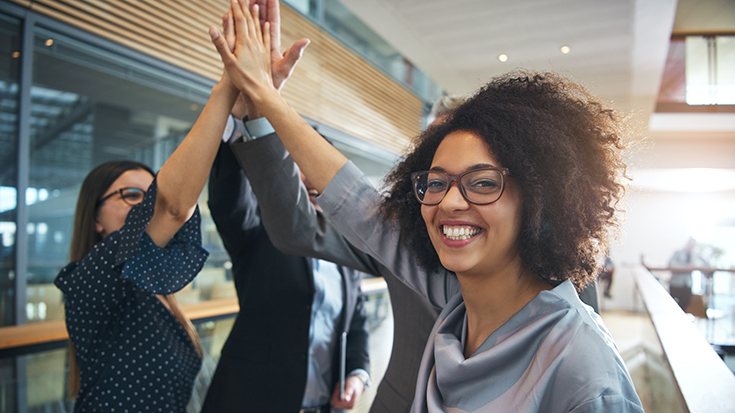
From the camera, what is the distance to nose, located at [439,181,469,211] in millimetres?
863

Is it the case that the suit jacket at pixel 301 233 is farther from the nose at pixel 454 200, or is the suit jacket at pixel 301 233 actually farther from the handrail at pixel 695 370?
the handrail at pixel 695 370

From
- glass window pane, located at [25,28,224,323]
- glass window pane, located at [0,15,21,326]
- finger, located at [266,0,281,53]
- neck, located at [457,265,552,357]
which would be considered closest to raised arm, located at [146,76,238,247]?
finger, located at [266,0,281,53]

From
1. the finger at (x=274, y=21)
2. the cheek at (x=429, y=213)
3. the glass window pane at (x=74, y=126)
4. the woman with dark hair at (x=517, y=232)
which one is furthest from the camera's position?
the glass window pane at (x=74, y=126)

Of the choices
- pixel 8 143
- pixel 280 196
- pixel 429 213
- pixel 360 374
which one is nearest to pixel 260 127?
pixel 280 196

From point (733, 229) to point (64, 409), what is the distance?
12.7 metres

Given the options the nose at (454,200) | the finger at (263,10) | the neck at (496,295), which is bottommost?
the neck at (496,295)

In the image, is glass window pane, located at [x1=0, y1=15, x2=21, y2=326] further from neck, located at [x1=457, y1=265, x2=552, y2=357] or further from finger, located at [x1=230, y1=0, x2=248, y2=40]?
neck, located at [x1=457, y1=265, x2=552, y2=357]

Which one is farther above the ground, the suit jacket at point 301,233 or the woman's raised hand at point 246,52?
the woman's raised hand at point 246,52

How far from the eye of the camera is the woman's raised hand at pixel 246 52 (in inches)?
45.9

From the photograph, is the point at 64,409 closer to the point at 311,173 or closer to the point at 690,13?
the point at 311,173

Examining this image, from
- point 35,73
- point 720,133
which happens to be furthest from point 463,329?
point 720,133

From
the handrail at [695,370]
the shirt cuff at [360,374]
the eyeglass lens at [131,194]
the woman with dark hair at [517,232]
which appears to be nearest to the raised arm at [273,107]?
the woman with dark hair at [517,232]

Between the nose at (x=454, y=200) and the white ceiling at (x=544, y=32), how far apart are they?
12.8 feet

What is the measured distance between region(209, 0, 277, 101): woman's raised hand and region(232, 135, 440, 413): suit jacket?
0.50ft
